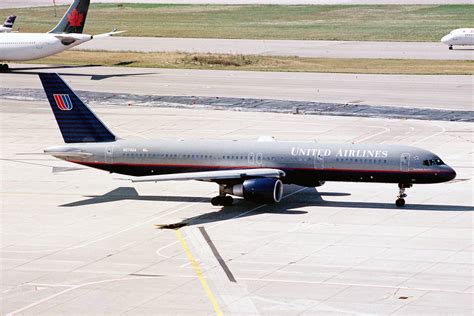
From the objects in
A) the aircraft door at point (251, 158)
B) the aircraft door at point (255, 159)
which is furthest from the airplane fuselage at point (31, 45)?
the aircraft door at point (255, 159)

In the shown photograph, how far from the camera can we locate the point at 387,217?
61656mm

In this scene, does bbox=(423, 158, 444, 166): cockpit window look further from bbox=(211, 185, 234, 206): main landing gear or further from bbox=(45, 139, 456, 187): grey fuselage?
bbox=(211, 185, 234, 206): main landing gear

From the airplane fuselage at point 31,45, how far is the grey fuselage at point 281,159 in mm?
63343

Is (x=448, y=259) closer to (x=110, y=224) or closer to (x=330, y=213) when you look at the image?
(x=330, y=213)

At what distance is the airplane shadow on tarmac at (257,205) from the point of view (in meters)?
→ 62.6

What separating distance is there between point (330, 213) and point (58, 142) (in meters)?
31.6

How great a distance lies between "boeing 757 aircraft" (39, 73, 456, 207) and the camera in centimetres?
6281

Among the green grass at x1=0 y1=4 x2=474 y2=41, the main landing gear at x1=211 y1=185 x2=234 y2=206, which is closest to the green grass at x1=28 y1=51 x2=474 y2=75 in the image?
the green grass at x1=0 y1=4 x2=474 y2=41

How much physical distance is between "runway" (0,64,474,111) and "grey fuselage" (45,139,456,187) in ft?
130

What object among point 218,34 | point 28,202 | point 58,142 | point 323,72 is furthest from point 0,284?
point 218,34

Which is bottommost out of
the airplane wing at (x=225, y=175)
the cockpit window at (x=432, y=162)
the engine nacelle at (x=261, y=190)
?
the engine nacelle at (x=261, y=190)

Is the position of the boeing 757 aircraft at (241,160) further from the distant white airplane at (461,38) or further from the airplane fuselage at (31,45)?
the distant white airplane at (461,38)

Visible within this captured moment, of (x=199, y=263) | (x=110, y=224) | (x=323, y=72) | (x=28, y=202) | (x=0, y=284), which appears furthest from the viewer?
(x=323, y=72)

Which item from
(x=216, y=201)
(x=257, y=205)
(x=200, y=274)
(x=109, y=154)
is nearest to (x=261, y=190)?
(x=257, y=205)
